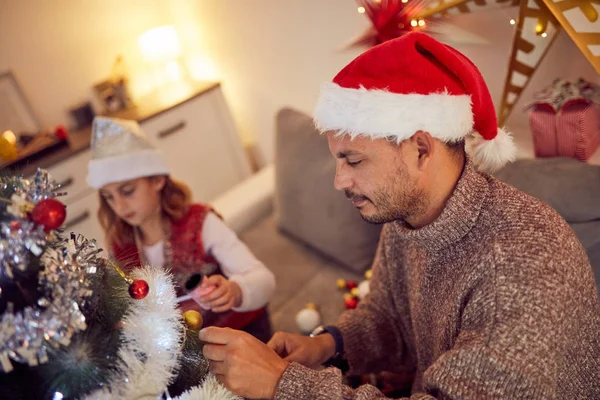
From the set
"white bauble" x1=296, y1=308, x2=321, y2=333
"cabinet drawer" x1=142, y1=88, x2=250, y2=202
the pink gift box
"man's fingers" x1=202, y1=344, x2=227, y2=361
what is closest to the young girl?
"white bauble" x1=296, y1=308, x2=321, y2=333

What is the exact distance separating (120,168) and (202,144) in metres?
1.49

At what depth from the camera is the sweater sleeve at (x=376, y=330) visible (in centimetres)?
112

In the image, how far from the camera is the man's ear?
838 mm

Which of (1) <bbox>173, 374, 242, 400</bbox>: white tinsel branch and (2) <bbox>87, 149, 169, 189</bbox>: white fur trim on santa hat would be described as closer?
(1) <bbox>173, 374, 242, 400</bbox>: white tinsel branch

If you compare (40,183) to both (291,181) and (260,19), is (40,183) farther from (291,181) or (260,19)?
(260,19)

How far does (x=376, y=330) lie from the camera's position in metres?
1.15

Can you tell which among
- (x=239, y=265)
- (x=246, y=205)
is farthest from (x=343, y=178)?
(x=246, y=205)

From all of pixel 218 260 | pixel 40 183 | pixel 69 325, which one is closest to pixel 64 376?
pixel 69 325

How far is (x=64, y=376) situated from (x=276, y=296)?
1124 mm

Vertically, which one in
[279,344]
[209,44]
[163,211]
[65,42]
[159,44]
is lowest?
[279,344]

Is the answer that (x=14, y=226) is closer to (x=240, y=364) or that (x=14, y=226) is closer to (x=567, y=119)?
(x=240, y=364)

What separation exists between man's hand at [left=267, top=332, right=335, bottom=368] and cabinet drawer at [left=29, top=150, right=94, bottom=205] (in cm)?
163

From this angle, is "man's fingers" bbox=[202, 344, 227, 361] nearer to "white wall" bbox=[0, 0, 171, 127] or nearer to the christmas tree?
the christmas tree

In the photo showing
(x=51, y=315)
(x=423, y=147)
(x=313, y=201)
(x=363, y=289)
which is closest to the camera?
(x=51, y=315)
